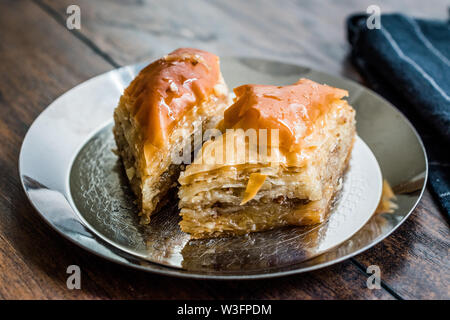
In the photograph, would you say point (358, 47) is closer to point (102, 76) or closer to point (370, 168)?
point (370, 168)

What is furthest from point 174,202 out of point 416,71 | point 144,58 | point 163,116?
point 416,71

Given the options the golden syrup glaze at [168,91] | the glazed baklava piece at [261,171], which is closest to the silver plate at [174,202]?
the glazed baklava piece at [261,171]

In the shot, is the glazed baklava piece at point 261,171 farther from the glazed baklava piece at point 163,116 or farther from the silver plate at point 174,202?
the glazed baklava piece at point 163,116

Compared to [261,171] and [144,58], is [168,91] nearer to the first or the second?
[261,171]
